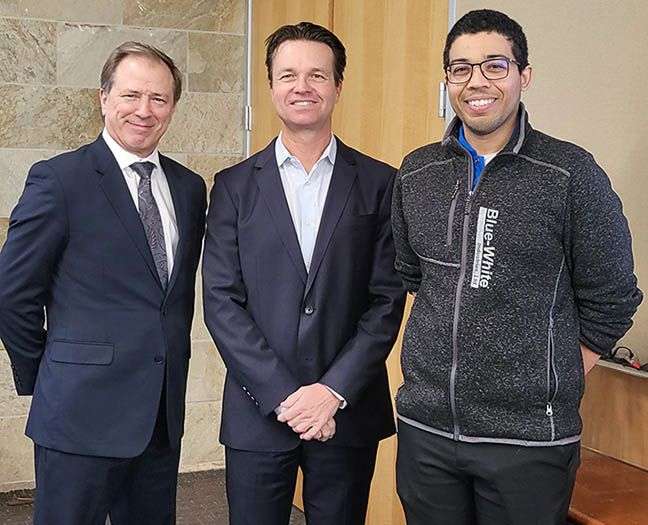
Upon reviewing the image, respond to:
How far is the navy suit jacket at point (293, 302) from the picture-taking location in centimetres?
221

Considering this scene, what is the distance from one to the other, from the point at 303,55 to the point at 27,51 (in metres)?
2.09

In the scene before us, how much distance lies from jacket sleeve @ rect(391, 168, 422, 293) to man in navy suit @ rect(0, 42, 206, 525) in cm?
52

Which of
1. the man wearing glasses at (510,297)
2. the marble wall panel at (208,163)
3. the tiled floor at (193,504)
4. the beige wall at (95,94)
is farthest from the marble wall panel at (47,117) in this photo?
the man wearing glasses at (510,297)

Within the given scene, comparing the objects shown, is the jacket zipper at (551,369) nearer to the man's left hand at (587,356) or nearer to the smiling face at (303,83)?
the man's left hand at (587,356)

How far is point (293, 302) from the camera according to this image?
2.22m

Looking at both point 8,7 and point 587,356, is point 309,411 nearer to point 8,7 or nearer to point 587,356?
point 587,356

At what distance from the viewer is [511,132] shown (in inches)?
74.3

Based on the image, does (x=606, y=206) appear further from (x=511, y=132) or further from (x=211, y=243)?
(x=211, y=243)

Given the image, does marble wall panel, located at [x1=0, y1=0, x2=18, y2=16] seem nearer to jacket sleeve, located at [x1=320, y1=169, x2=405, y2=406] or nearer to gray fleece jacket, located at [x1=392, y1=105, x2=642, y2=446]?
jacket sleeve, located at [x1=320, y1=169, x2=405, y2=406]

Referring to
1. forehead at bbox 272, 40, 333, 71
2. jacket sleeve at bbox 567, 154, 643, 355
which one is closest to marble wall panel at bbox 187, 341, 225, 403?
forehead at bbox 272, 40, 333, 71

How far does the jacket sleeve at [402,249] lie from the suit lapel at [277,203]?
0.23m

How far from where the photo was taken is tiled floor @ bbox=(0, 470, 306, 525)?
372cm

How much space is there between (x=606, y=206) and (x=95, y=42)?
2791mm

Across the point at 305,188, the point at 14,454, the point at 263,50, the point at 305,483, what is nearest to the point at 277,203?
the point at 305,188
